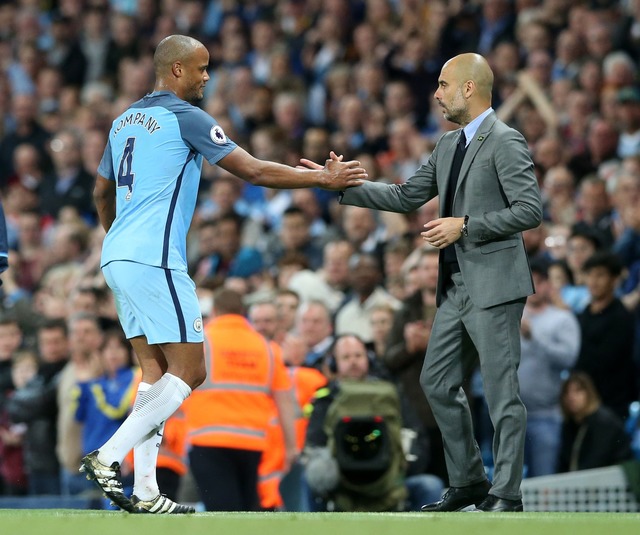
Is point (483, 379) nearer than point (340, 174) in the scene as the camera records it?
Yes

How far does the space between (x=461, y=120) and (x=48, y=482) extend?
19.3 ft

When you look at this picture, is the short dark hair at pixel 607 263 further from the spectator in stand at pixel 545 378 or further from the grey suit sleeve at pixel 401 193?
the grey suit sleeve at pixel 401 193

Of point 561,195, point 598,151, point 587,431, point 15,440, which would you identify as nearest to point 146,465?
point 587,431

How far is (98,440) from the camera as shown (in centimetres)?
1044

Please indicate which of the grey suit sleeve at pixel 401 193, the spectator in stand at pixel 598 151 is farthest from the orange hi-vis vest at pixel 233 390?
the spectator in stand at pixel 598 151

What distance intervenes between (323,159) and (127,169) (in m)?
6.93

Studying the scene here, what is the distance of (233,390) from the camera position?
927 centimetres

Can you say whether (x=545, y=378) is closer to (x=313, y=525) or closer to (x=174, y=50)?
(x=174, y=50)

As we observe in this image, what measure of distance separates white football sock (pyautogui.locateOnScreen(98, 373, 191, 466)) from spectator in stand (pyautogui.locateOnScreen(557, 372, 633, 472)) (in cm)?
427

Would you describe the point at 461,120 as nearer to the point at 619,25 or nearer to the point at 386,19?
the point at 619,25

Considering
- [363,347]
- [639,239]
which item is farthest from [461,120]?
[639,239]

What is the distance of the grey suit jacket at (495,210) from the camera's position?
6.30m

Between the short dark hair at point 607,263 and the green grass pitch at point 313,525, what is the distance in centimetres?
470

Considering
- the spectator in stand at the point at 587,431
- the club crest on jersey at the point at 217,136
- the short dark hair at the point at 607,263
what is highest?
the club crest on jersey at the point at 217,136
